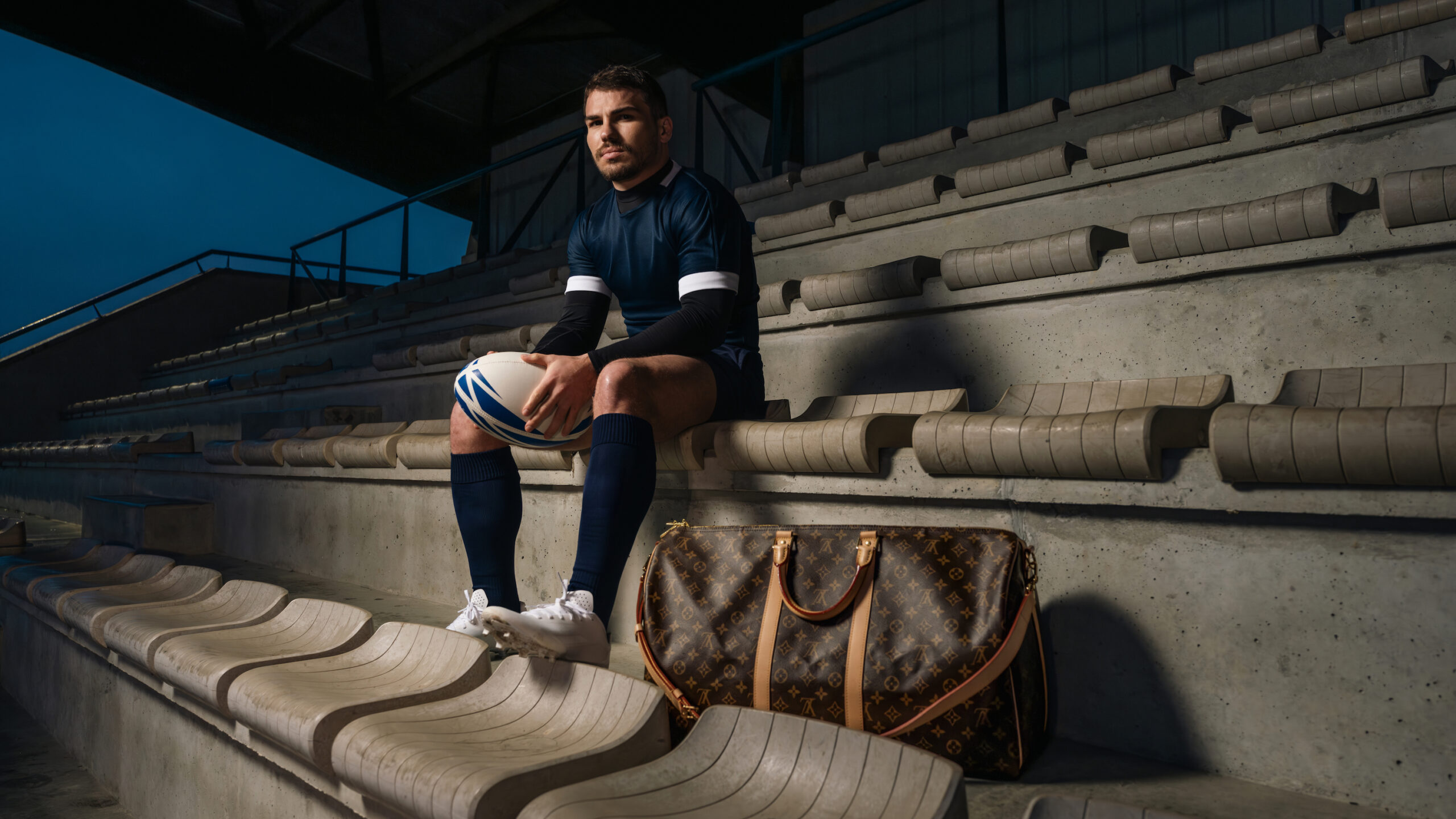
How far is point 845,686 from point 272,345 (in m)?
5.42

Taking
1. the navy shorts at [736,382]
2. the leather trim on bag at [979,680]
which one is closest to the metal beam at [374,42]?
the navy shorts at [736,382]

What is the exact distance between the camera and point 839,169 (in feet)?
10.2

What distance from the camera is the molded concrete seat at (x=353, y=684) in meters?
0.95

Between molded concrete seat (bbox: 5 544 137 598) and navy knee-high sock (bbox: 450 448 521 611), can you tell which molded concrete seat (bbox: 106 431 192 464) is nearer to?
molded concrete seat (bbox: 5 544 137 598)

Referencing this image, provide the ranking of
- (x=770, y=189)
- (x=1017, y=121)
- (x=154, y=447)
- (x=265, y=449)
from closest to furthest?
(x=265, y=449) → (x=1017, y=121) → (x=770, y=189) → (x=154, y=447)

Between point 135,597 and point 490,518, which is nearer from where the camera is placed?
point 490,518

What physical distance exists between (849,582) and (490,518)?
24.6 inches

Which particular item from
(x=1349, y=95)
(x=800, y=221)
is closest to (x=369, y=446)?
(x=800, y=221)

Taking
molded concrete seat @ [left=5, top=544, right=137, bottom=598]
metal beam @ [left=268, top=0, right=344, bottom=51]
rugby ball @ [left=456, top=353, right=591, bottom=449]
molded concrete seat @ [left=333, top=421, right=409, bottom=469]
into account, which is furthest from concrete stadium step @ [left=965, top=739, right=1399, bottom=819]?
metal beam @ [left=268, top=0, right=344, bottom=51]

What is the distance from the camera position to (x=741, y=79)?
534cm

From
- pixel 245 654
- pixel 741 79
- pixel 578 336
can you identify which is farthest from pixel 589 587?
pixel 741 79

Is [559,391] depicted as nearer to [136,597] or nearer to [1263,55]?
[136,597]

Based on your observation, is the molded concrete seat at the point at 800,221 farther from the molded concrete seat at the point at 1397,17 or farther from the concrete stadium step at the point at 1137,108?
the molded concrete seat at the point at 1397,17

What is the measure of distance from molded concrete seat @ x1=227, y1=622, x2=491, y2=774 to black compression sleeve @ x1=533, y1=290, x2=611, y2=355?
51cm
